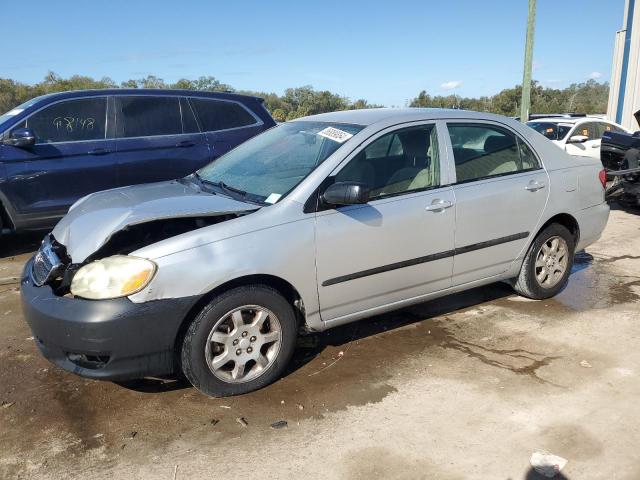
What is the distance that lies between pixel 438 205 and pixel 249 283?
146cm

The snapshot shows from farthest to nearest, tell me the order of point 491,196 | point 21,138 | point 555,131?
1. point 555,131
2. point 21,138
3. point 491,196

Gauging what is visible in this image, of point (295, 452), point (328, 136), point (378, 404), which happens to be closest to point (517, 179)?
point (328, 136)

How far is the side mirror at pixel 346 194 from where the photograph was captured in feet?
10.6

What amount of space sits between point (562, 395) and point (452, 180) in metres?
1.59

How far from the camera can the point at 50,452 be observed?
277 centimetres

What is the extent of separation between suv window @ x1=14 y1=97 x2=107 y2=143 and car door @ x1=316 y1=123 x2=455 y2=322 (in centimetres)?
402

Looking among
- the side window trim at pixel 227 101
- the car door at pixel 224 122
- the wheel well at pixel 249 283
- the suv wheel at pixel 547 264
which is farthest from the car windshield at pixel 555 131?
the wheel well at pixel 249 283

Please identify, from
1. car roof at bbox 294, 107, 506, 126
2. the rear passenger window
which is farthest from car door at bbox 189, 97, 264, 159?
car roof at bbox 294, 107, 506, 126

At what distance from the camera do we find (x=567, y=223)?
15.6ft

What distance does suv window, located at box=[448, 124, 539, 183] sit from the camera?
406 centimetres

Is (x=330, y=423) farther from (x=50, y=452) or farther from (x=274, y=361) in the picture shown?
(x=50, y=452)

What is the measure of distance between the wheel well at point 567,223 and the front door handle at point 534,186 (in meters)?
0.33

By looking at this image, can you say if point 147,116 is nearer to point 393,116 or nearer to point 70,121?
point 70,121

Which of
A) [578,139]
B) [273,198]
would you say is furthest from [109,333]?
[578,139]
